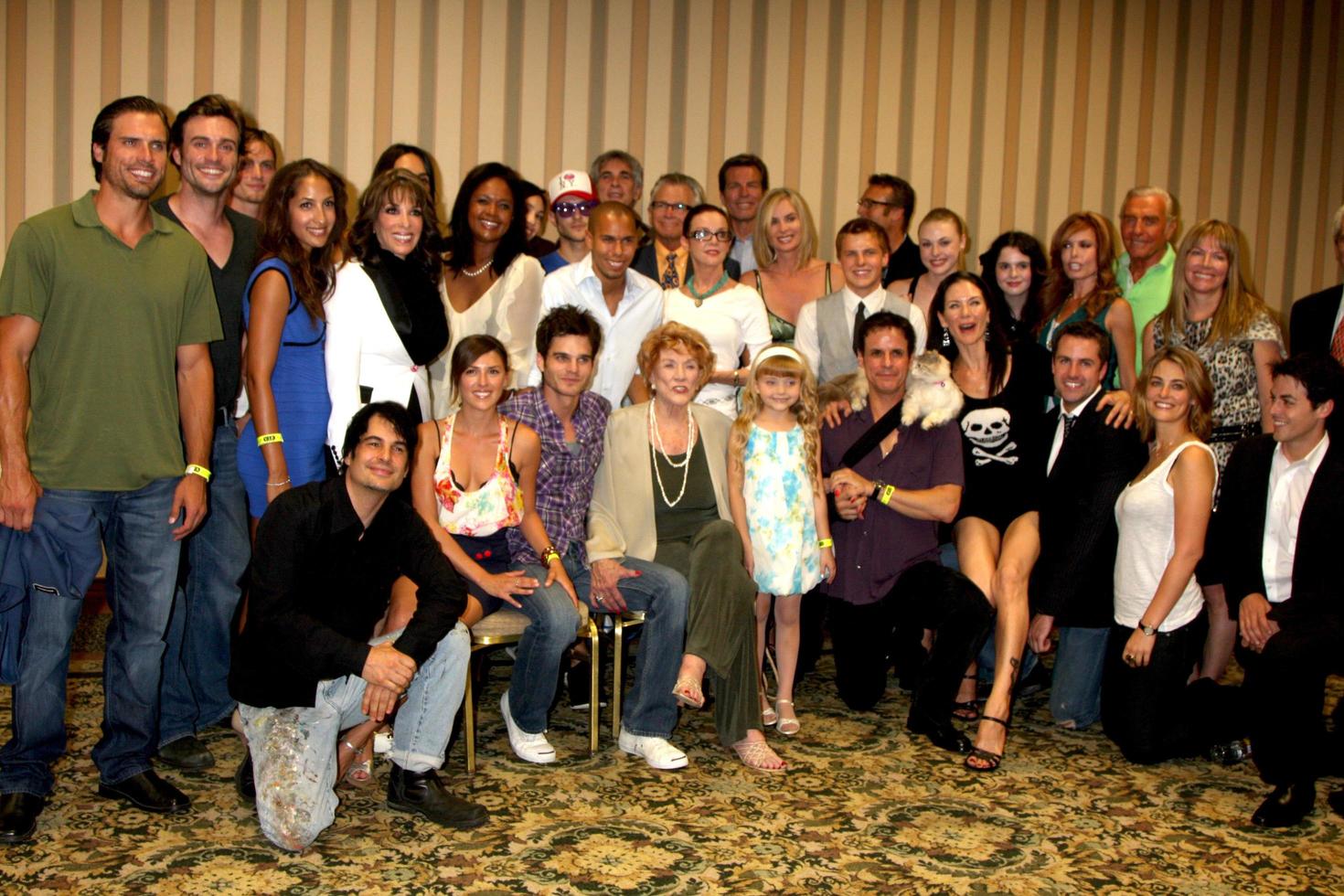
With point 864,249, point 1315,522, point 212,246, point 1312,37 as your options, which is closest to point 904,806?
point 1315,522

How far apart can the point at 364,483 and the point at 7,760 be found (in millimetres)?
1016

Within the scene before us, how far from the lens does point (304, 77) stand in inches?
229

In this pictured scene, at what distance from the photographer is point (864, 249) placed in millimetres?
4238

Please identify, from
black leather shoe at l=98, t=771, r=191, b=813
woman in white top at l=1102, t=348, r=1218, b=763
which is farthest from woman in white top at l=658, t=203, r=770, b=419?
black leather shoe at l=98, t=771, r=191, b=813

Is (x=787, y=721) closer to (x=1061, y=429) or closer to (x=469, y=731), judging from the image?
(x=469, y=731)

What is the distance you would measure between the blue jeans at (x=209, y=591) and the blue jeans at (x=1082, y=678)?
2.52 m

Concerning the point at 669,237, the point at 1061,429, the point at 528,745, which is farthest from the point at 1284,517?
the point at 669,237

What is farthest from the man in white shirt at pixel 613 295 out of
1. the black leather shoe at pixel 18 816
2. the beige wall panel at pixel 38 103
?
the beige wall panel at pixel 38 103

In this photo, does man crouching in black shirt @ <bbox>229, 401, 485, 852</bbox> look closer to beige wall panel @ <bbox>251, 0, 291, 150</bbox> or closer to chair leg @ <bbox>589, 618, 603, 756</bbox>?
chair leg @ <bbox>589, 618, 603, 756</bbox>

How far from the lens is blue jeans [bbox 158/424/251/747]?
127 inches

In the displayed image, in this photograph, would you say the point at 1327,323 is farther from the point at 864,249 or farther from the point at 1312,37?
the point at 1312,37

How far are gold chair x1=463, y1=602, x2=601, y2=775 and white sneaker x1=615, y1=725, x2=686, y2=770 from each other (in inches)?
3.8

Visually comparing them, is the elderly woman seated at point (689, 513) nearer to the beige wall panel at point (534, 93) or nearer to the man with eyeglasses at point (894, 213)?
the man with eyeglasses at point (894, 213)

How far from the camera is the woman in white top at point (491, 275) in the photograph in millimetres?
4059
